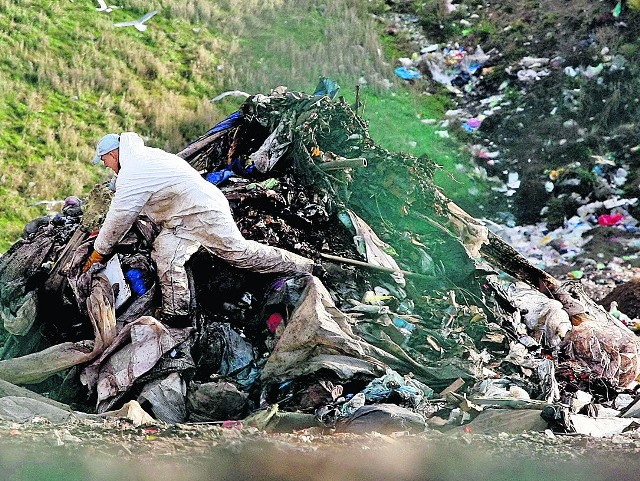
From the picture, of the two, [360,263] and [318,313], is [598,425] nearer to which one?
[318,313]

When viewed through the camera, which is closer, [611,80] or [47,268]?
[47,268]

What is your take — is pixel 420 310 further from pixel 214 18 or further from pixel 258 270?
pixel 214 18

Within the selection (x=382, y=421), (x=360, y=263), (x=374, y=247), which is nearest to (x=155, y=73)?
(x=374, y=247)

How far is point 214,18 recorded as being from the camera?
14148mm

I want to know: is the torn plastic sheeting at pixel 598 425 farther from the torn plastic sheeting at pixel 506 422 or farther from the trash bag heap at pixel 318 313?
the torn plastic sheeting at pixel 506 422

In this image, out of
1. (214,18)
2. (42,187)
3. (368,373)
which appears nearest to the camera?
(368,373)

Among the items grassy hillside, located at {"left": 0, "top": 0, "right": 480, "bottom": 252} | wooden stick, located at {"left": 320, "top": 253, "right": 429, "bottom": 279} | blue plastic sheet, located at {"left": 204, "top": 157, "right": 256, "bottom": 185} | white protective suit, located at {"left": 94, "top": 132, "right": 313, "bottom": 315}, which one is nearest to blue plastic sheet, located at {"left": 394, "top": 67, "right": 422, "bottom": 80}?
grassy hillside, located at {"left": 0, "top": 0, "right": 480, "bottom": 252}

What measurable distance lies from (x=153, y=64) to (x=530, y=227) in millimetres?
5882

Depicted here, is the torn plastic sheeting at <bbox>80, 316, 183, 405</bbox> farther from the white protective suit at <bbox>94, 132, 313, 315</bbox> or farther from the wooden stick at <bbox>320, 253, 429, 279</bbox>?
the wooden stick at <bbox>320, 253, 429, 279</bbox>

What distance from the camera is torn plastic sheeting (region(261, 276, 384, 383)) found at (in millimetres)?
4777

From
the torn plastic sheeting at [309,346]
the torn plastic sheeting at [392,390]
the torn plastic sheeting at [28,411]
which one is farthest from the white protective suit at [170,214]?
the torn plastic sheeting at [392,390]

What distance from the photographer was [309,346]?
4809mm

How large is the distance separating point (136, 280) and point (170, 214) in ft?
1.55

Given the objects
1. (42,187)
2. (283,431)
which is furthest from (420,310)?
(42,187)
